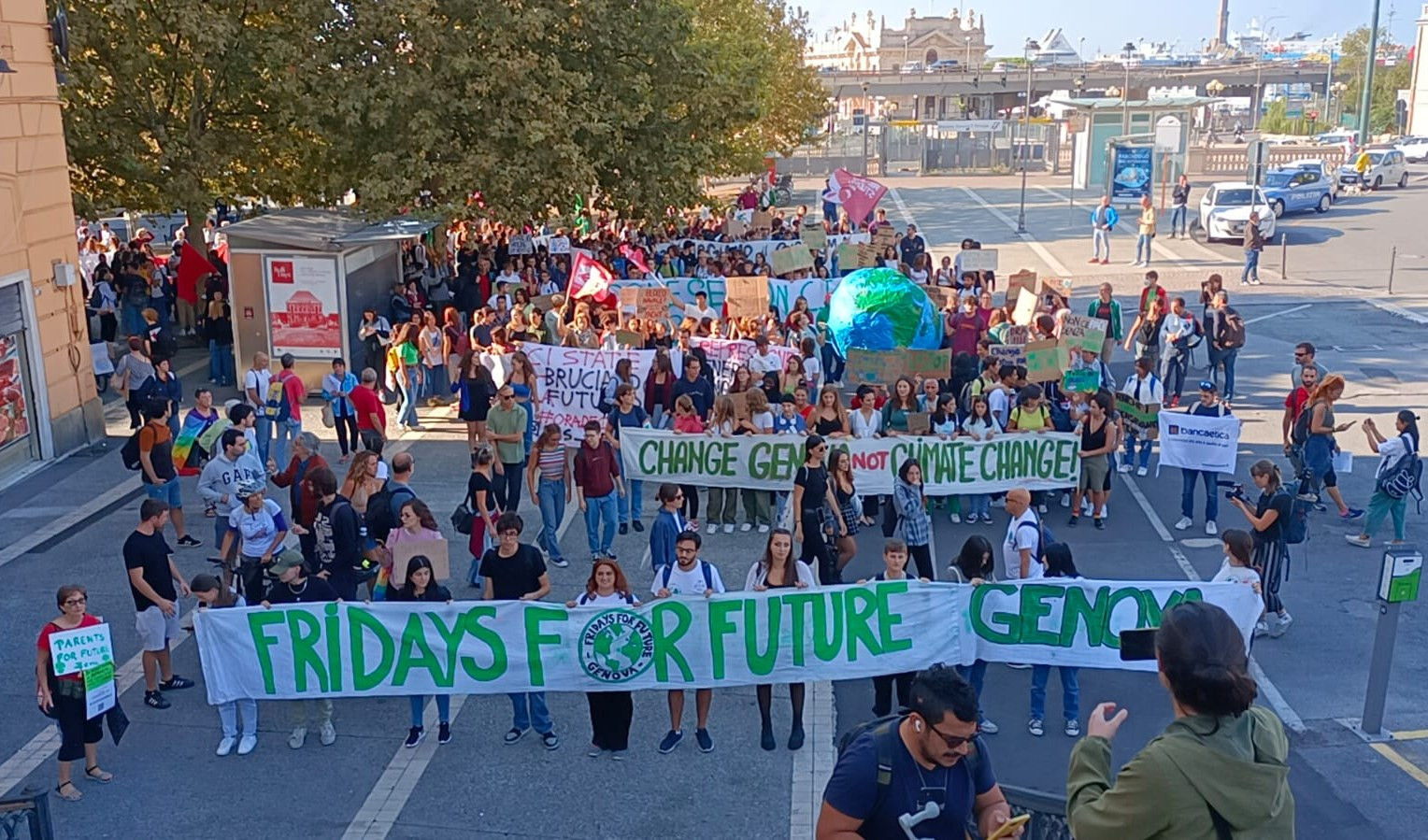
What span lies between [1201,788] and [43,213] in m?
17.5

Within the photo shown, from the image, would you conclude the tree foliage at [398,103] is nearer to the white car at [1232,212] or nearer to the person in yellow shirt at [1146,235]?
the person in yellow shirt at [1146,235]

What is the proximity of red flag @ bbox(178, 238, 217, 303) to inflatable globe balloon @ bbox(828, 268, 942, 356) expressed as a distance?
11.3 m

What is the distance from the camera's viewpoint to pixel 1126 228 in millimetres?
40562

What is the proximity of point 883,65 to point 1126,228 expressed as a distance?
441 feet

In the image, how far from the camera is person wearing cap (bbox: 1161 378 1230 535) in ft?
43.6

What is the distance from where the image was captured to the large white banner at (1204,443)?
Result: 13414 millimetres

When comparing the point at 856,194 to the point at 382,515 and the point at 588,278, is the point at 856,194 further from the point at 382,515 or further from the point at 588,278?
the point at 382,515

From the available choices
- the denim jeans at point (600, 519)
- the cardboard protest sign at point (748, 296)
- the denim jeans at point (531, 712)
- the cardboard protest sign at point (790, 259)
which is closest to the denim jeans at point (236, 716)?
the denim jeans at point (531, 712)

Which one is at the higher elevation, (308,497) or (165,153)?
(165,153)

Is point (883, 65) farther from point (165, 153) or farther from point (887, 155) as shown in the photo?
point (165, 153)

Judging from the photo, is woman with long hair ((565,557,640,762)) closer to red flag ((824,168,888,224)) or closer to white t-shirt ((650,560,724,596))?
white t-shirt ((650,560,724,596))

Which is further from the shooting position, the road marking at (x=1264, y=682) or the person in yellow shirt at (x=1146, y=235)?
the person in yellow shirt at (x=1146, y=235)

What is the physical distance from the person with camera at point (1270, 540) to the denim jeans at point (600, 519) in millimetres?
5535

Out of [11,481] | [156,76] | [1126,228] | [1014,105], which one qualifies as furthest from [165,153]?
[1014,105]
